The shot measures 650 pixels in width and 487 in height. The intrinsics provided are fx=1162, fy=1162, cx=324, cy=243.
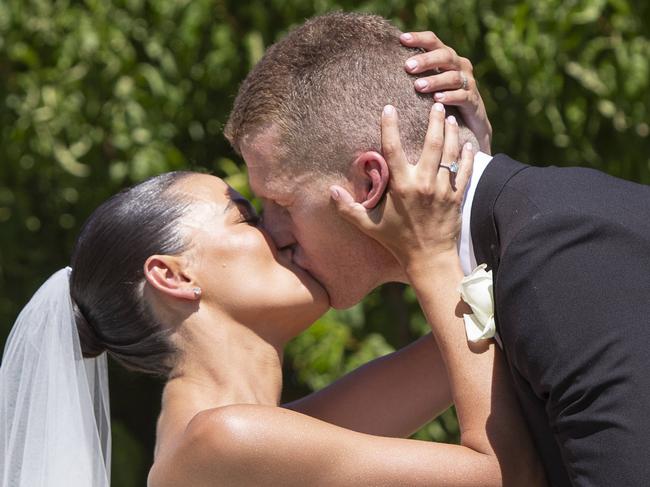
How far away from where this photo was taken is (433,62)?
2.85 meters

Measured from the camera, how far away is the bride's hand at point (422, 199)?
2727 mm

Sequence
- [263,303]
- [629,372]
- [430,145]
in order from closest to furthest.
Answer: [629,372]
[430,145]
[263,303]

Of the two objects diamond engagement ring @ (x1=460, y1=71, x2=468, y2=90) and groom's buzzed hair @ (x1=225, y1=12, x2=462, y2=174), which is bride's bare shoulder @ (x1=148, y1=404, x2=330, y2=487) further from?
diamond engagement ring @ (x1=460, y1=71, x2=468, y2=90)

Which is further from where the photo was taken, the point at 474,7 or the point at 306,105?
the point at 474,7

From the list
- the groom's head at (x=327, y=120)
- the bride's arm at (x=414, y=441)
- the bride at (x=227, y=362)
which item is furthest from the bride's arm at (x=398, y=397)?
the bride's arm at (x=414, y=441)

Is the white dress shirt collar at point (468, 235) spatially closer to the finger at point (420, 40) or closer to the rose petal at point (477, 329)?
the rose petal at point (477, 329)

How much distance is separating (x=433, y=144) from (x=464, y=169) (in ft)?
0.34

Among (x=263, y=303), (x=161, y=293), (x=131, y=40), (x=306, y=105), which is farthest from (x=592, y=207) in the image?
(x=131, y=40)

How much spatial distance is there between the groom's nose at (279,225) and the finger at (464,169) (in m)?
0.52

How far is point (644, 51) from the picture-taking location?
4648mm

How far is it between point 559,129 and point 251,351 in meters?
2.25

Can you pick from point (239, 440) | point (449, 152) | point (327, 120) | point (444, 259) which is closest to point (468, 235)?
point (444, 259)

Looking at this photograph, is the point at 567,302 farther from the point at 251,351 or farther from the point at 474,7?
the point at 474,7

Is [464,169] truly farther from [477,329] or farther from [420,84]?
[477,329]
